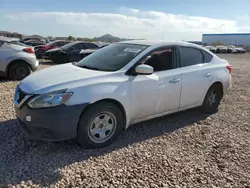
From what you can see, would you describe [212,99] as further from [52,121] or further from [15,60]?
[15,60]

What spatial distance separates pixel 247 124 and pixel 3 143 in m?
4.39

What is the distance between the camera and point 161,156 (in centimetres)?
337

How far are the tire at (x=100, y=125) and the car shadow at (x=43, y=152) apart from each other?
12 centimetres

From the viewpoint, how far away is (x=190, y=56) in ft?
15.3

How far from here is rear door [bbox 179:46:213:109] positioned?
4422mm

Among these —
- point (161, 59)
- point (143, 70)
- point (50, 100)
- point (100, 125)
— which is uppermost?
point (161, 59)

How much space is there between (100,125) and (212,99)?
113 inches

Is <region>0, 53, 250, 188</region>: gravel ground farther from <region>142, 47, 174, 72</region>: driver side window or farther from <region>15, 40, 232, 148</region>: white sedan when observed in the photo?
<region>142, 47, 174, 72</region>: driver side window

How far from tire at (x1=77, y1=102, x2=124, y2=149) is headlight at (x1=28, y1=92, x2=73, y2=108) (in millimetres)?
368

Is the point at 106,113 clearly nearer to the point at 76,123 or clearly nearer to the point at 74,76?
the point at 76,123

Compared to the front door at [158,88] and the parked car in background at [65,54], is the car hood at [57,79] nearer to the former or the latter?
the front door at [158,88]

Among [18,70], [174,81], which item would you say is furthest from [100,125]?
[18,70]

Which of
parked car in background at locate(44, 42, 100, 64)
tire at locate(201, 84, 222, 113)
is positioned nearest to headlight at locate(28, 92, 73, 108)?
tire at locate(201, 84, 222, 113)

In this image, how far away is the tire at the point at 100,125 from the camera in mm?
3285
